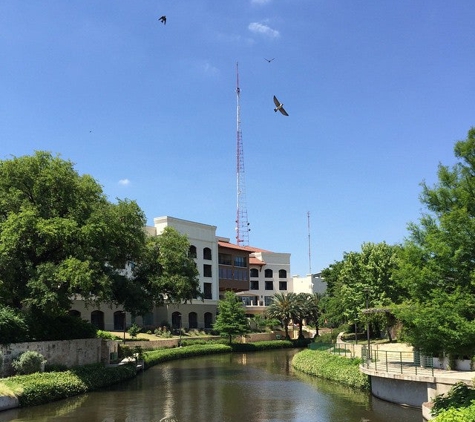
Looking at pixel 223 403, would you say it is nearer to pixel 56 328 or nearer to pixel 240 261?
pixel 56 328

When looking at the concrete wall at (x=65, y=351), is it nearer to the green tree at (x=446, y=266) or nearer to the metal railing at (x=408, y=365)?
the metal railing at (x=408, y=365)

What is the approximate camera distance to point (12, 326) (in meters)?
31.6

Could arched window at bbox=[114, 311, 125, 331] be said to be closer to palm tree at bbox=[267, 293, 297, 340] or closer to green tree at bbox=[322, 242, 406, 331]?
palm tree at bbox=[267, 293, 297, 340]

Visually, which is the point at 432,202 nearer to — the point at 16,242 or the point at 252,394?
the point at 252,394

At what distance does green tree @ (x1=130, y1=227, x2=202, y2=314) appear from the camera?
Answer: 44812 millimetres

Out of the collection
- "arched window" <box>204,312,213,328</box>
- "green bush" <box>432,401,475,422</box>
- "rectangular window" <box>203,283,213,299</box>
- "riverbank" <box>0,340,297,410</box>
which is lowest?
"riverbank" <box>0,340,297,410</box>

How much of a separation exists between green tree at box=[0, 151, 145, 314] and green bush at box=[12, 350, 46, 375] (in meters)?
2.91

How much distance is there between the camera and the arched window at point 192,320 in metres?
79.4

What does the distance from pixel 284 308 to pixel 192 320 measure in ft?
44.9

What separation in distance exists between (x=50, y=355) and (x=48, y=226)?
839 cm

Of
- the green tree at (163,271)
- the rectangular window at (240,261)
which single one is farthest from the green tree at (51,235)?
the rectangular window at (240,261)

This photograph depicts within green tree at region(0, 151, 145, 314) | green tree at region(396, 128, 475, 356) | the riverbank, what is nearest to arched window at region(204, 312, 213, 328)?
the riverbank

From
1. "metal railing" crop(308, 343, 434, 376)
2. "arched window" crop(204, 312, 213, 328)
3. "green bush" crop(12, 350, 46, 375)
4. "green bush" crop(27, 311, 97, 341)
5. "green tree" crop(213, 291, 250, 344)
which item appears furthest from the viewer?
"arched window" crop(204, 312, 213, 328)

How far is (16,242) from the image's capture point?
32.6 m
